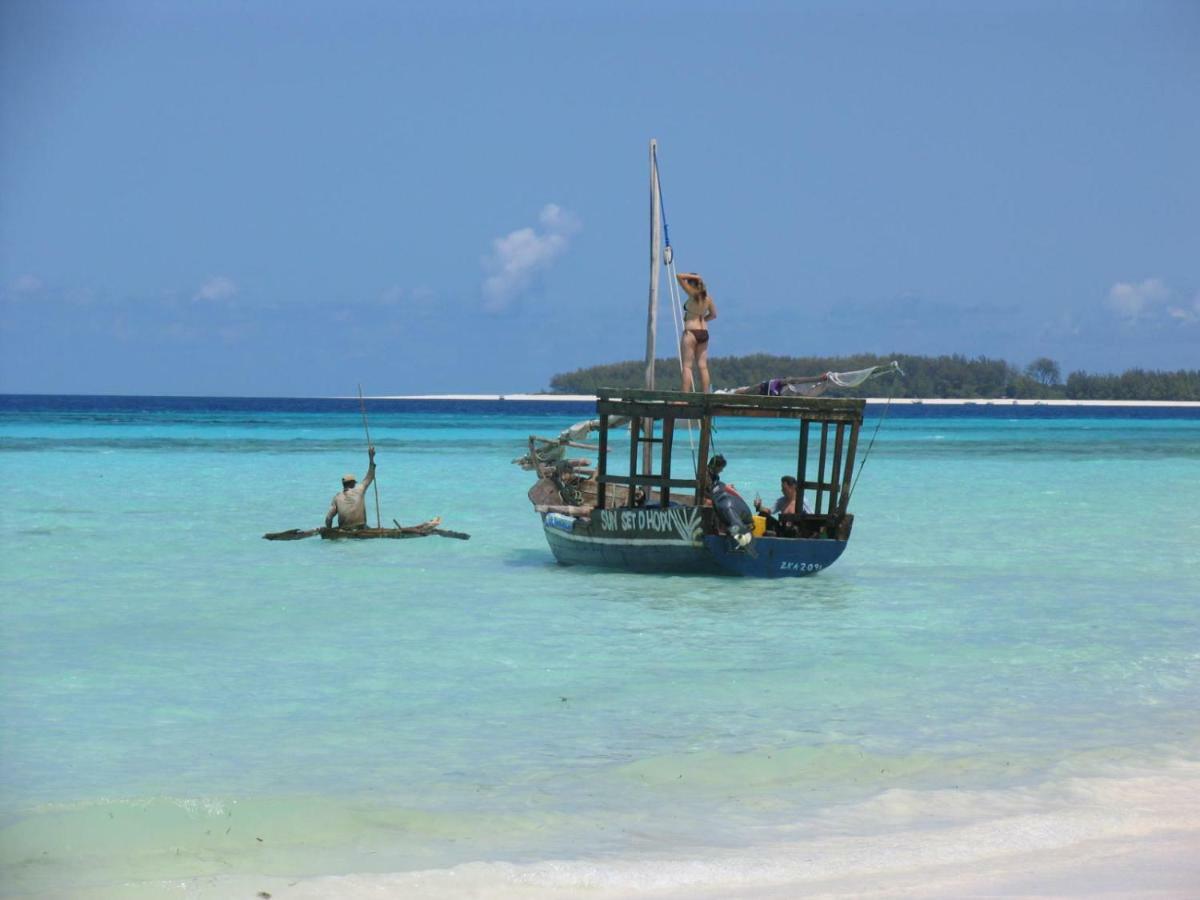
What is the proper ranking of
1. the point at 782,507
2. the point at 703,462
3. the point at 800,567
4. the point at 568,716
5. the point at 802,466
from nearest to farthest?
the point at 568,716 → the point at 703,462 → the point at 800,567 → the point at 782,507 → the point at 802,466

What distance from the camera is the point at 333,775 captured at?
350 inches

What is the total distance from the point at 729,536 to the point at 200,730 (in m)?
7.66

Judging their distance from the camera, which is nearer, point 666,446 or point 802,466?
point 666,446

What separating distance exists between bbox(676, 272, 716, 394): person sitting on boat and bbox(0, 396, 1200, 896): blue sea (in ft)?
8.70

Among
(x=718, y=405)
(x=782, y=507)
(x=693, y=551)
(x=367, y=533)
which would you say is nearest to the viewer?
(x=718, y=405)

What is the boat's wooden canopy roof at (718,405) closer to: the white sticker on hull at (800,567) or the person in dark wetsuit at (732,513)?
the person in dark wetsuit at (732,513)

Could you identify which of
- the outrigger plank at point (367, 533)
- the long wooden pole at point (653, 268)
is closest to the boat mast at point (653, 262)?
the long wooden pole at point (653, 268)

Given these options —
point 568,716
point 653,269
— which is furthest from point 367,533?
point 568,716

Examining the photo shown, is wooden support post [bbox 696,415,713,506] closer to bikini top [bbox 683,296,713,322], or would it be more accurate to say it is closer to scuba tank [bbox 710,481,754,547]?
scuba tank [bbox 710,481,754,547]

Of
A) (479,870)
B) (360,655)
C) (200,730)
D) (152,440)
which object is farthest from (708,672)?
(152,440)

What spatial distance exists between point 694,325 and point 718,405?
119 centimetres

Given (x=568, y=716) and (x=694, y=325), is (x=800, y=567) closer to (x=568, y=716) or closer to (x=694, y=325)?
(x=694, y=325)

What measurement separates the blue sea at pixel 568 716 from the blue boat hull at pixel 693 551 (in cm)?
28

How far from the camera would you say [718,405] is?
1580 cm
